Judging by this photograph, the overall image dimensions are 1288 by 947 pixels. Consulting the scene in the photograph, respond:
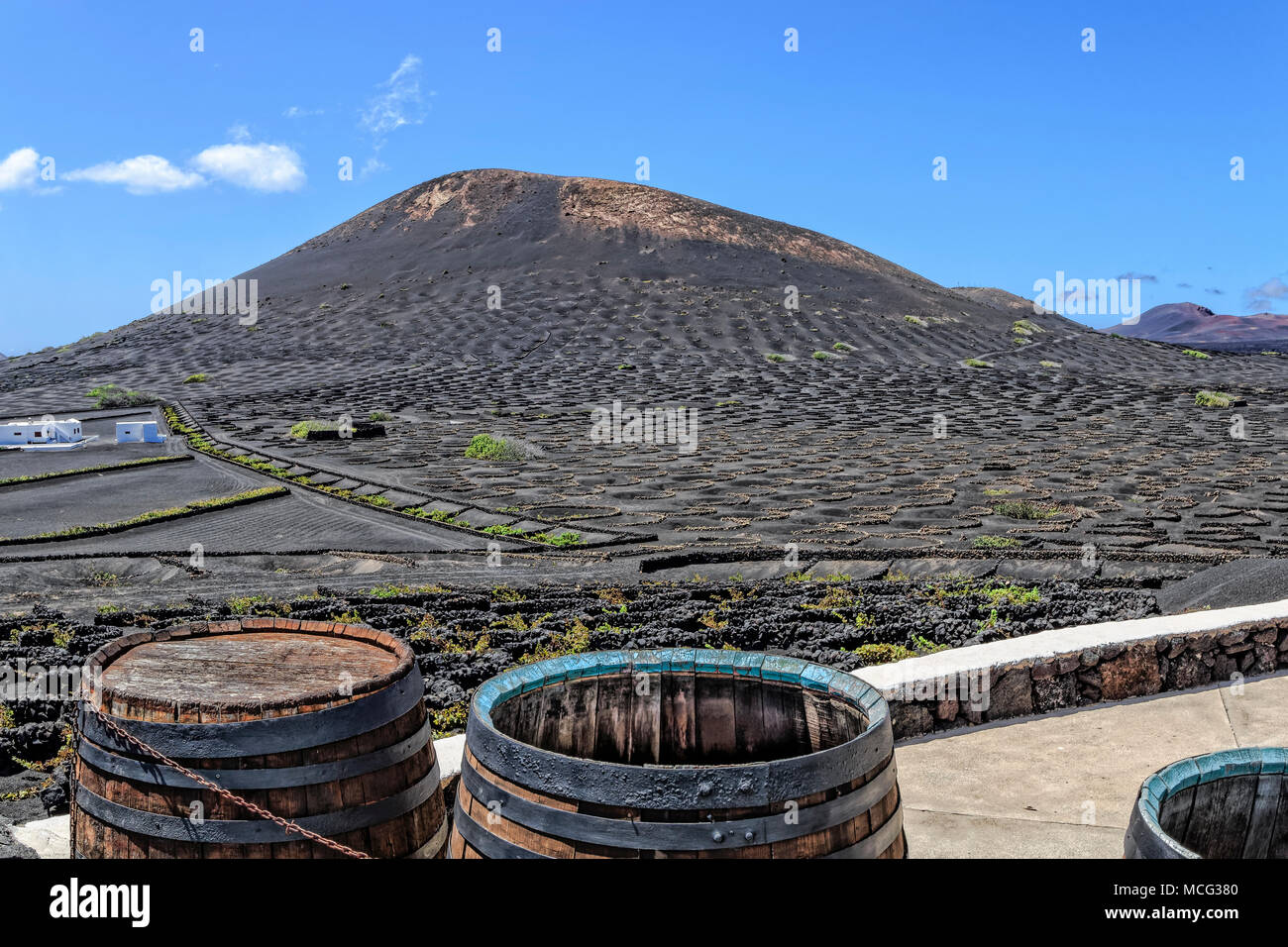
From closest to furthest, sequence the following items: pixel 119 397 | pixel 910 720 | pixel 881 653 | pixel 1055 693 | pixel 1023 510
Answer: pixel 910 720, pixel 1055 693, pixel 881 653, pixel 1023 510, pixel 119 397

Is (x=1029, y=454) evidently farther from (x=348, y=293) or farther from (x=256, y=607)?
(x=348, y=293)

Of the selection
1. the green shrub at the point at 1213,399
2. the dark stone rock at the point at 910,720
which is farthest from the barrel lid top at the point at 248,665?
the green shrub at the point at 1213,399

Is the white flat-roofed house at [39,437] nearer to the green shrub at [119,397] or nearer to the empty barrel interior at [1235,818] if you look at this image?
the green shrub at [119,397]

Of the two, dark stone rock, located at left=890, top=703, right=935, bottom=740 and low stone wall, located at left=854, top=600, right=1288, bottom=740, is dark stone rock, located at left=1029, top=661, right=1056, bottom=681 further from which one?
dark stone rock, located at left=890, top=703, right=935, bottom=740

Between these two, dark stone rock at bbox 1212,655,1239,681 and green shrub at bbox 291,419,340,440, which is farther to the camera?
green shrub at bbox 291,419,340,440

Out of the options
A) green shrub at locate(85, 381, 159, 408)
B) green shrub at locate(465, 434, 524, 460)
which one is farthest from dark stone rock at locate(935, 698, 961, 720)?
green shrub at locate(85, 381, 159, 408)

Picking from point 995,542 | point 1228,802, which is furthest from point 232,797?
point 995,542

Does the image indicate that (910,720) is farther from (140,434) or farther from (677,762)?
(140,434)
